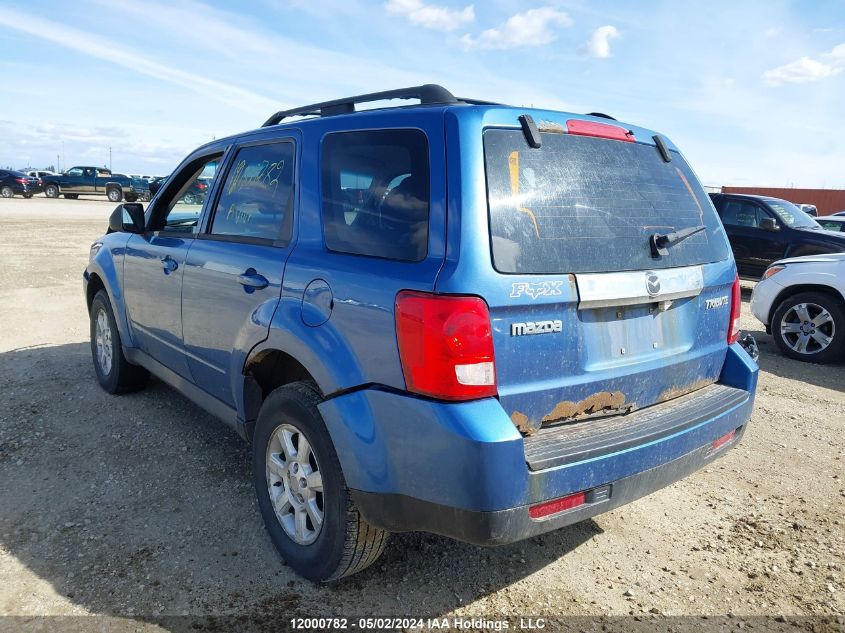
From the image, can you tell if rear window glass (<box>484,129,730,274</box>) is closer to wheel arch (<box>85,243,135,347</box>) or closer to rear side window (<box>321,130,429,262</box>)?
rear side window (<box>321,130,429,262</box>)

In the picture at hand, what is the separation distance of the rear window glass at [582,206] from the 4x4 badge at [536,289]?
0.16ft

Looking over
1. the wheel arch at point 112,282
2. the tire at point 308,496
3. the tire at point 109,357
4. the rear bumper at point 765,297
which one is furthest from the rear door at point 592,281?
the rear bumper at point 765,297

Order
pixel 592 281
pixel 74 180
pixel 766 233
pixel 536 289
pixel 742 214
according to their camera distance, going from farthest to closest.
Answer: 1. pixel 74 180
2. pixel 742 214
3. pixel 766 233
4. pixel 592 281
5. pixel 536 289

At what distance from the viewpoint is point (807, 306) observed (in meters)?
7.11

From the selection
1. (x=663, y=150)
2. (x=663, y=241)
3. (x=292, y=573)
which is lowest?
(x=292, y=573)

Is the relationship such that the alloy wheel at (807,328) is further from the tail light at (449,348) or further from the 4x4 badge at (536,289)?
the tail light at (449,348)

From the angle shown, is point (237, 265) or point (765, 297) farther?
point (765, 297)

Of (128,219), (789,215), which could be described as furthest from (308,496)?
(789,215)

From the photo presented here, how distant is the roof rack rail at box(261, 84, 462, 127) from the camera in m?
2.70

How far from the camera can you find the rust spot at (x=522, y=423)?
2311 millimetres

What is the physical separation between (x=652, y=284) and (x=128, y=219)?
136 inches

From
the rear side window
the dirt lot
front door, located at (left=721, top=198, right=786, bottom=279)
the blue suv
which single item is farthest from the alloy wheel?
the rear side window

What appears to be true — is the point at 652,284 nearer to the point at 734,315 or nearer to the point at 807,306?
the point at 734,315

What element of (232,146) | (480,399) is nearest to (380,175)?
(480,399)
